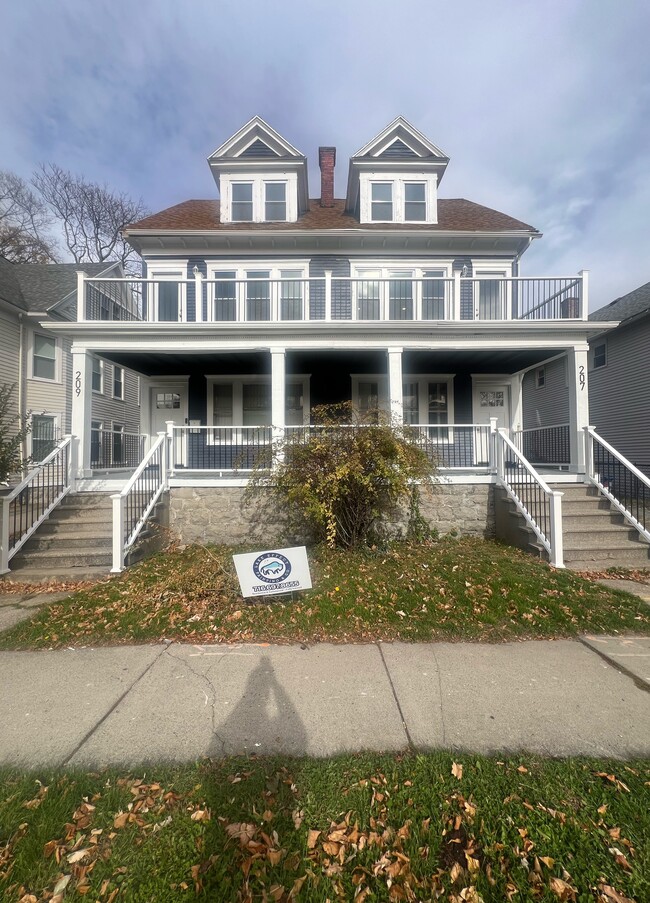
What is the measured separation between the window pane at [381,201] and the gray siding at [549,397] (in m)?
9.07

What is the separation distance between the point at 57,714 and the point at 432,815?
8.96 ft

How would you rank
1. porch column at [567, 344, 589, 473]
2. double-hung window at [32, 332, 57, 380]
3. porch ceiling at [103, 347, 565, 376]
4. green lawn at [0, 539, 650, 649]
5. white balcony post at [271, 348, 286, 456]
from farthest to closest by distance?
double-hung window at [32, 332, 57, 380] → porch ceiling at [103, 347, 565, 376] → white balcony post at [271, 348, 286, 456] → porch column at [567, 344, 589, 473] → green lawn at [0, 539, 650, 649]

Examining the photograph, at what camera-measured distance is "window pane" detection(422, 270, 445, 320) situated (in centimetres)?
1047

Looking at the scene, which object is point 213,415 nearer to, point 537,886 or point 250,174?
point 250,174

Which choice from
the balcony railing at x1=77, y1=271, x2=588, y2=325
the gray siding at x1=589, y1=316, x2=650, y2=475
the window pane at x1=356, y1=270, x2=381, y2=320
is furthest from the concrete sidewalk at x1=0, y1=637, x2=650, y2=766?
the gray siding at x1=589, y1=316, x2=650, y2=475

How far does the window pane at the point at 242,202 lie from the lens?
12.7 m

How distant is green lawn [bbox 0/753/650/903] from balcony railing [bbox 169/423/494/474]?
4.87 metres

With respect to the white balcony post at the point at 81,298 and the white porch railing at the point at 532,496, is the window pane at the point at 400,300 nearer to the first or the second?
the white porch railing at the point at 532,496

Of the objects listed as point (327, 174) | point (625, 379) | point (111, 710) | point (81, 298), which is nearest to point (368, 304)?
point (81, 298)

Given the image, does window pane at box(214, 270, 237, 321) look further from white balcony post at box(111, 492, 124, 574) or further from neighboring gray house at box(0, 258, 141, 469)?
white balcony post at box(111, 492, 124, 574)

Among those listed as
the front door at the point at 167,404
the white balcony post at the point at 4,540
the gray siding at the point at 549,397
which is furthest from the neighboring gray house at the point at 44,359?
the gray siding at the point at 549,397

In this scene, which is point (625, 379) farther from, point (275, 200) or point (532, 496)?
point (275, 200)

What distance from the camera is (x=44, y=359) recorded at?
48.5 feet

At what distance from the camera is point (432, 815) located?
6.87 feet
